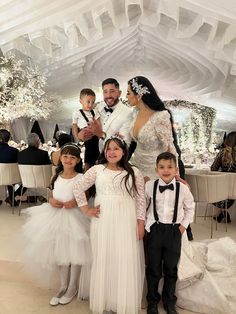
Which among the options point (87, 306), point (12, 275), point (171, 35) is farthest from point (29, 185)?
point (171, 35)

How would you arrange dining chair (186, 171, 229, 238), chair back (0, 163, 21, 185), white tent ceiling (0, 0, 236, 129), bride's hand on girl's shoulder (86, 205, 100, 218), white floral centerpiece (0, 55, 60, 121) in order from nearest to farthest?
bride's hand on girl's shoulder (86, 205, 100, 218) < dining chair (186, 171, 229, 238) < chair back (0, 163, 21, 185) < white tent ceiling (0, 0, 236, 129) < white floral centerpiece (0, 55, 60, 121)

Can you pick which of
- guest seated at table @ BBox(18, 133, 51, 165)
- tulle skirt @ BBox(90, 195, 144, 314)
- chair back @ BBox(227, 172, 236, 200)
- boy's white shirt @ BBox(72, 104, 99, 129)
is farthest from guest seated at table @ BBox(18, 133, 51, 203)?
tulle skirt @ BBox(90, 195, 144, 314)

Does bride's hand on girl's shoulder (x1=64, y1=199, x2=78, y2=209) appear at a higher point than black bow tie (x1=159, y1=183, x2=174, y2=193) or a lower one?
lower

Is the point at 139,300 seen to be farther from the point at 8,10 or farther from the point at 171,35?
the point at 171,35

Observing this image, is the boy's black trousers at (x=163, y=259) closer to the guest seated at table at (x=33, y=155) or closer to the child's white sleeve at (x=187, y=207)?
the child's white sleeve at (x=187, y=207)

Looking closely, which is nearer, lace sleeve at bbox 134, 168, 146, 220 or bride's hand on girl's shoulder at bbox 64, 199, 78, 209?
lace sleeve at bbox 134, 168, 146, 220

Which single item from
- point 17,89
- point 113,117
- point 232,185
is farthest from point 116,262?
point 17,89

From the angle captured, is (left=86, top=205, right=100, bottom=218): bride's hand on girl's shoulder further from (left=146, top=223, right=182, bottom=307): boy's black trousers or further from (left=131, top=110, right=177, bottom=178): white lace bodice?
(left=131, top=110, right=177, bottom=178): white lace bodice

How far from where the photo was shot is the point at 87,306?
2938 mm

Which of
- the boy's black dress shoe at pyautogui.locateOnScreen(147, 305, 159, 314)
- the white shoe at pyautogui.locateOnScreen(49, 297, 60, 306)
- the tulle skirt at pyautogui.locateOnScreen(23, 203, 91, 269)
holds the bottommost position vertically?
the white shoe at pyautogui.locateOnScreen(49, 297, 60, 306)

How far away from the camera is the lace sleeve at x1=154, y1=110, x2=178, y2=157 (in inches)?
117

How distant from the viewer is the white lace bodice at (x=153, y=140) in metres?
2.97

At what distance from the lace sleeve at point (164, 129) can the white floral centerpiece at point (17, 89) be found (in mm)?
4609

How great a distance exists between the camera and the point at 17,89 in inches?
278
